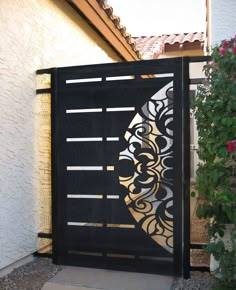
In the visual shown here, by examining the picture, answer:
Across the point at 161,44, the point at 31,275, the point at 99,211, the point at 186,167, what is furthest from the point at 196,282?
the point at 161,44

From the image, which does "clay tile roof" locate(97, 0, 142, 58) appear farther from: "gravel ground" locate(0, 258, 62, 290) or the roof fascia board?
"gravel ground" locate(0, 258, 62, 290)

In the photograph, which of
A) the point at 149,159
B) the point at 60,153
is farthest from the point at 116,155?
the point at 60,153

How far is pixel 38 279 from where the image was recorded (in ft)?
15.0

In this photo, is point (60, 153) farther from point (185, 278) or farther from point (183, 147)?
point (185, 278)

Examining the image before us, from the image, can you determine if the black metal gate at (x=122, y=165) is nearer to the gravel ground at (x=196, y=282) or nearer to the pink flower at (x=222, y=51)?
the gravel ground at (x=196, y=282)

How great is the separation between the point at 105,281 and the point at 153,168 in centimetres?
149

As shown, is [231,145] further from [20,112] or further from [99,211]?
[20,112]

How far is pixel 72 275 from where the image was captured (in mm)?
4680

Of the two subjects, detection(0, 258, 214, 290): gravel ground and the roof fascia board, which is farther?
the roof fascia board

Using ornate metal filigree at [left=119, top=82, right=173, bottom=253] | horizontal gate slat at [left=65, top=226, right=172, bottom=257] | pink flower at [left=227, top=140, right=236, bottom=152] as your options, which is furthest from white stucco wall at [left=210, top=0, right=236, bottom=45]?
horizontal gate slat at [left=65, top=226, right=172, bottom=257]

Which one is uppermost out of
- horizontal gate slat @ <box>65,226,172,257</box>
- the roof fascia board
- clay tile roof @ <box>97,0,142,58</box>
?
clay tile roof @ <box>97,0,142,58</box>

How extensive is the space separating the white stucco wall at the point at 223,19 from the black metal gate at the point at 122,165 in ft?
1.72

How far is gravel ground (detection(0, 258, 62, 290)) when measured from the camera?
4.38m

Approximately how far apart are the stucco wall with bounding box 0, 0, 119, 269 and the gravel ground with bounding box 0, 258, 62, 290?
168 mm
